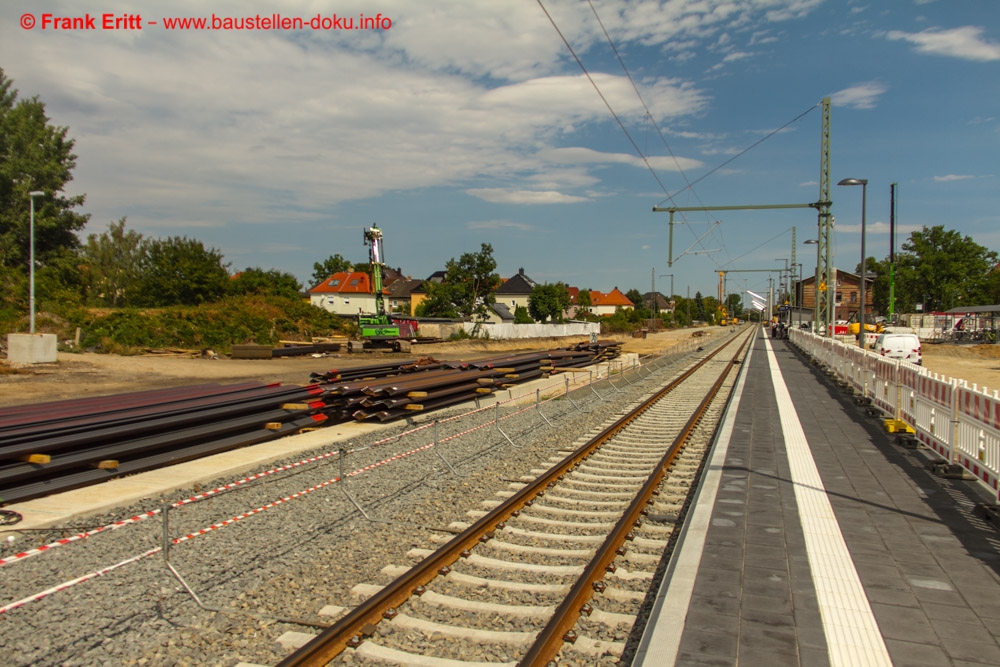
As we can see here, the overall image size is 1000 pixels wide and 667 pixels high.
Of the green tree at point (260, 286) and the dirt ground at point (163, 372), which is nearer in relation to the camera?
the dirt ground at point (163, 372)

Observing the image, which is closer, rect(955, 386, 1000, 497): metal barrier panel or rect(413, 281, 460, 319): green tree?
rect(955, 386, 1000, 497): metal barrier panel

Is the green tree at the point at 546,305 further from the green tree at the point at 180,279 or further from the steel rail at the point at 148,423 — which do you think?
the steel rail at the point at 148,423

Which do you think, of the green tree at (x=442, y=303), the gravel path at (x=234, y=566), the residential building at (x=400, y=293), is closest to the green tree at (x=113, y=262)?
the green tree at (x=442, y=303)

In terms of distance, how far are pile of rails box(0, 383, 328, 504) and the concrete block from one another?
51.9 feet

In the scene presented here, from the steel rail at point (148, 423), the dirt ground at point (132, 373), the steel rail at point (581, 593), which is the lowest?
the dirt ground at point (132, 373)

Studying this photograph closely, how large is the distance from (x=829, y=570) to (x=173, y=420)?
10.2m

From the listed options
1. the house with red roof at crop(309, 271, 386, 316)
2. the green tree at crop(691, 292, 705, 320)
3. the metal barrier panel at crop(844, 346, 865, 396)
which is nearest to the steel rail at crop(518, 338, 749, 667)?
the metal barrier panel at crop(844, 346, 865, 396)

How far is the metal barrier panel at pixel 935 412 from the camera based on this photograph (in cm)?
873

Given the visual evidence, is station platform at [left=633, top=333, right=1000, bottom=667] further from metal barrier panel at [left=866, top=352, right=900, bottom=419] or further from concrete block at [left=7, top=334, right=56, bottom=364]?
concrete block at [left=7, top=334, right=56, bottom=364]

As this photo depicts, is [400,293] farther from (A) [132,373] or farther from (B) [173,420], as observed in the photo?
(B) [173,420]

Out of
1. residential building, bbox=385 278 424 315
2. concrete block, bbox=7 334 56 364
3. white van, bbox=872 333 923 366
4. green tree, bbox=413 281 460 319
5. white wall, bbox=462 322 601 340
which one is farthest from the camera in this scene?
residential building, bbox=385 278 424 315

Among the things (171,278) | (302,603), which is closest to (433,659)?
(302,603)

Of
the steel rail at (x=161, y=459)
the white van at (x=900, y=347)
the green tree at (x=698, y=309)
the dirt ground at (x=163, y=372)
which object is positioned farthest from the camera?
the green tree at (x=698, y=309)

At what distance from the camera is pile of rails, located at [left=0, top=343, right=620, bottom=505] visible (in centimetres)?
868
